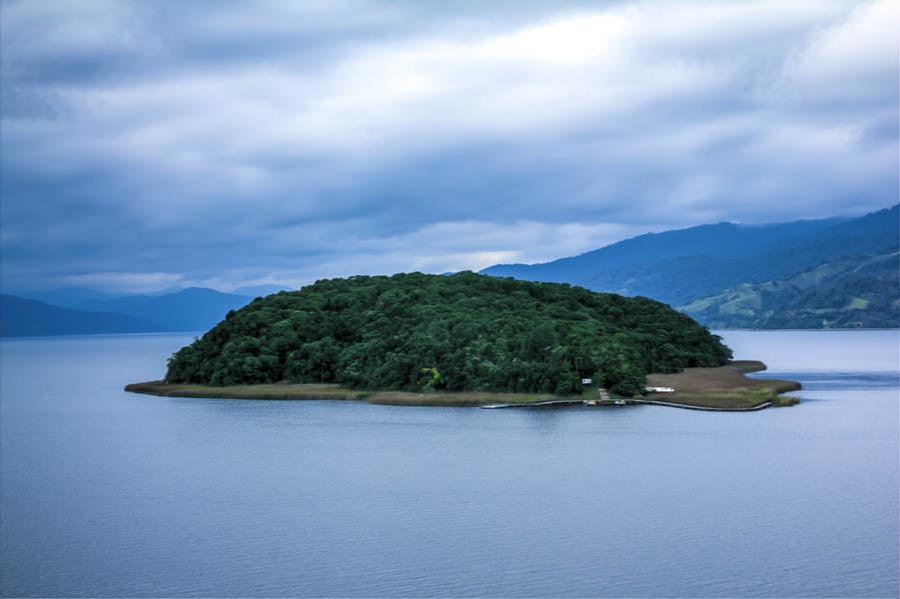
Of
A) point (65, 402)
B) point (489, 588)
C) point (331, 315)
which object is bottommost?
point (489, 588)

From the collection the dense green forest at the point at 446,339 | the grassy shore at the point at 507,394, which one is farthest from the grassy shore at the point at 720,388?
the dense green forest at the point at 446,339

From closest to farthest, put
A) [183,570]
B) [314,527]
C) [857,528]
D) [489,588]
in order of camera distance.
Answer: [489,588] → [183,570] → [857,528] → [314,527]

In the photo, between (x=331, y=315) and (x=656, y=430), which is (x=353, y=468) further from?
(x=331, y=315)

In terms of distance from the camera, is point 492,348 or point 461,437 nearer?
point 461,437

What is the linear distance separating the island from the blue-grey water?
12.8 meters

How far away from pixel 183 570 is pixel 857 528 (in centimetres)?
2511

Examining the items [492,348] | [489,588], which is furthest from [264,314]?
[489,588]

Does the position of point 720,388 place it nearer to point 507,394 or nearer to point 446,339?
point 507,394

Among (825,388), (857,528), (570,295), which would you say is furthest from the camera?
(570,295)

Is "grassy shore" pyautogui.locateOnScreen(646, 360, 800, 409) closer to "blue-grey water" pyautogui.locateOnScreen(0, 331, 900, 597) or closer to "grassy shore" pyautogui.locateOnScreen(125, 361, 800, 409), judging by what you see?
"grassy shore" pyautogui.locateOnScreen(125, 361, 800, 409)

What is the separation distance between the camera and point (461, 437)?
197 ft

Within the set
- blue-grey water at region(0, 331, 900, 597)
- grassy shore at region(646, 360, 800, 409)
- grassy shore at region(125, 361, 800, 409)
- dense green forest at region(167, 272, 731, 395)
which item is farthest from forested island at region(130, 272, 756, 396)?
blue-grey water at region(0, 331, 900, 597)

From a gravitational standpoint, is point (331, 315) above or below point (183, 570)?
above

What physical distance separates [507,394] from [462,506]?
45403mm
